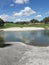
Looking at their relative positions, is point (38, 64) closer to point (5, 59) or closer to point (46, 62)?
point (46, 62)

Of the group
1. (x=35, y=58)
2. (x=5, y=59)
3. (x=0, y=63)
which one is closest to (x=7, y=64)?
(x=0, y=63)

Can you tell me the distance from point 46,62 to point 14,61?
4.10 m

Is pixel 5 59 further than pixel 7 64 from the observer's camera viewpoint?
Yes

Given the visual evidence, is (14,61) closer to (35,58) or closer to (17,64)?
(17,64)

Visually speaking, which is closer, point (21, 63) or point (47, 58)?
point (21, 63)

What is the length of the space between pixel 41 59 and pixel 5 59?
15.8ft

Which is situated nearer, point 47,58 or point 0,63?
point 0,63

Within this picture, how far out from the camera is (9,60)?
78.1 ft

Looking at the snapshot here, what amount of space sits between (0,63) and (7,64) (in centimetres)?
104

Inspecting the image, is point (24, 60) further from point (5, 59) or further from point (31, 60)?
point (5, 59)

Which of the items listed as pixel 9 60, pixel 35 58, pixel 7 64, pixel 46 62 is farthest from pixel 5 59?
pixel 46 62

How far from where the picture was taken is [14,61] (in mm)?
23344

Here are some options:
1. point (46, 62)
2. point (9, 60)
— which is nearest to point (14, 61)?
point (9, 60)

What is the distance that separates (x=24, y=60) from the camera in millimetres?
23859
